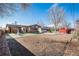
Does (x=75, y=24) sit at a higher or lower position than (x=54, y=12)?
lower

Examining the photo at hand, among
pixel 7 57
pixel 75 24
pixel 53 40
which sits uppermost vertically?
pixel 75 24

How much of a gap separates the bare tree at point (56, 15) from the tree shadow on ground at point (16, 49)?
0.37 m

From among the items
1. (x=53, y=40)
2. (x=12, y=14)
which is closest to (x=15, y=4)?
(x=12, y=14)

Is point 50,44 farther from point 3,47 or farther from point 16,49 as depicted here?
point 3,47

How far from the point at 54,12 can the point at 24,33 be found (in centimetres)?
36

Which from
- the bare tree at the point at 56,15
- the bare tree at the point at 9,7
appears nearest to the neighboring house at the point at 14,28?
the bare tree at the point at 9,7

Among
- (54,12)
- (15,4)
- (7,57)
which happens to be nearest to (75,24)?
(54,12)

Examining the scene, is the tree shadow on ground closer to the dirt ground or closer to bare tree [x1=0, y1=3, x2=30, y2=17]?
the dirt ground

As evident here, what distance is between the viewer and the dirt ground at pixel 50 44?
5.90 feet

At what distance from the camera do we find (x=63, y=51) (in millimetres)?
1801

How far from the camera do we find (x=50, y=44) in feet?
5.98

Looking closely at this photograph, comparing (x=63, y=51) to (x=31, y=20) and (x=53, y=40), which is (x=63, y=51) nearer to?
(x=53, y=40)

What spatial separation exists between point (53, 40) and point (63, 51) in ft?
0.47

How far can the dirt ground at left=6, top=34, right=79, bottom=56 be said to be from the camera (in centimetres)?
180
